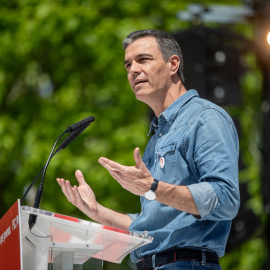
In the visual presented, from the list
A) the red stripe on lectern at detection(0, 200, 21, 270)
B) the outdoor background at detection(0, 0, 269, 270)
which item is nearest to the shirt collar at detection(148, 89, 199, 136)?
the red stripe on lectern at detection(0, 200, 21, 270)

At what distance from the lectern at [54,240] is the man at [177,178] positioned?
18 centimetres

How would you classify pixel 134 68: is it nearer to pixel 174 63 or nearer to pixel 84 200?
pixel 174 63

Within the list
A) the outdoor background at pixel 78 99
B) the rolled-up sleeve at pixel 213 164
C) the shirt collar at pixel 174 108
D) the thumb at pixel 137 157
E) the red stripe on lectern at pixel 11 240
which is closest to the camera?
the red stripe on lectern at pixel 11 240

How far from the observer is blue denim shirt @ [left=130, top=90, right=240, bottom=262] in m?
2.54

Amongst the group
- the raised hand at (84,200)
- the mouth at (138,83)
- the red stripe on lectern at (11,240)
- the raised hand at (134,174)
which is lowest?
the red stripe on lectern at (11,240)

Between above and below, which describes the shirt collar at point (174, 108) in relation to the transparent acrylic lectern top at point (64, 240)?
above

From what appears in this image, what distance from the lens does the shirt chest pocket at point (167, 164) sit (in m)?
2.74

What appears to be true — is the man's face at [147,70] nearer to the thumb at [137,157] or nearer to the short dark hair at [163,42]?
the short dark hair at [163,42]

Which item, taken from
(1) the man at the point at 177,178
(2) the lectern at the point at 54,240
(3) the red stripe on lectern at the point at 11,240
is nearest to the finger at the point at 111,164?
(1) the man at the point at 177,178

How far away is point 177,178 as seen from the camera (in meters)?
2.72

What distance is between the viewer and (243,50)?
7652 millimetres

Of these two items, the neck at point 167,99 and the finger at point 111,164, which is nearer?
the finger at point 111,164

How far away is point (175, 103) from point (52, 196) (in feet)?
17.8

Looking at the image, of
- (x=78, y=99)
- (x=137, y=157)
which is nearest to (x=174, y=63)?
(x=137, y=157)
